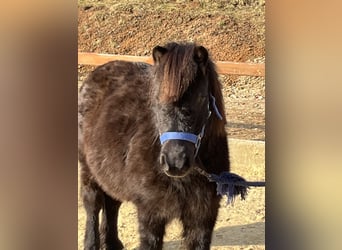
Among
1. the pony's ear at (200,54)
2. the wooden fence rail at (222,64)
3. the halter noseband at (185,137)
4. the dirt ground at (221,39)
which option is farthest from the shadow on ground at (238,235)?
the pony's ear at (200,54)

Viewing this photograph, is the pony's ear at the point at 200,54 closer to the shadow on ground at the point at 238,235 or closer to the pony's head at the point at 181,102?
the pony's head at the point at 181,102

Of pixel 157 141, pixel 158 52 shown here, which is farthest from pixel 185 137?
pixel 158 52

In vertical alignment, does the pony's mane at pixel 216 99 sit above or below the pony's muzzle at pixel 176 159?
above

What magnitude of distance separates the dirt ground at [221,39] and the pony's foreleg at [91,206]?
195mm

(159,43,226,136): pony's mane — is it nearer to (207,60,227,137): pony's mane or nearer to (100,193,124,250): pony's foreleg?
(207,60,227,137): pony's mane

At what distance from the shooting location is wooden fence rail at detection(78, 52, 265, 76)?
6.22 feet

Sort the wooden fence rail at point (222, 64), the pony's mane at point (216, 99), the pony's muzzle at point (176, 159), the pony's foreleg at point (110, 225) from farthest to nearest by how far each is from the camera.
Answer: the pony's foreleg at point (110, 225)
the wooden fence rail at point (222, 64)
the pony's mane at point (216, 99)
the pony's muzzle at point (176, 159)

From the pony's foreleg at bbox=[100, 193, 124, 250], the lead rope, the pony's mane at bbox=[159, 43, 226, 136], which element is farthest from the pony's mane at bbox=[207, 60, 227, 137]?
the pony's foreleg at bbox=[100, 193, 124, 250]

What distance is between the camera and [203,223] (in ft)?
5.84

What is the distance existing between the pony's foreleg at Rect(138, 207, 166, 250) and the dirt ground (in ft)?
0.35

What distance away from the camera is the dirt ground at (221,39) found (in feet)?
6.26

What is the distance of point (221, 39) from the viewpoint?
6.34 feet
